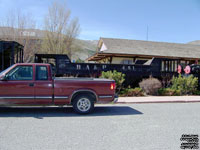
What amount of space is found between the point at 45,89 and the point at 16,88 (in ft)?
3.27

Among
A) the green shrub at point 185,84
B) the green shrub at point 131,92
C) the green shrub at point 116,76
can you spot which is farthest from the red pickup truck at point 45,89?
the green shrub at point 185,84

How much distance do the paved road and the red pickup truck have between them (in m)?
0.53

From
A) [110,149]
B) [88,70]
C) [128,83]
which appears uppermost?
[88,70]

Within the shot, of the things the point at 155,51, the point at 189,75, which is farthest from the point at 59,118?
the point at 155,51

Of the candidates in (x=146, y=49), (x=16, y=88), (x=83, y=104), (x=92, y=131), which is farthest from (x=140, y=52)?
(x=92, y=131)

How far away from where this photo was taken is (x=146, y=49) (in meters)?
25.0

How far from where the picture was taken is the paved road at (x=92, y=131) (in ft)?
14.5

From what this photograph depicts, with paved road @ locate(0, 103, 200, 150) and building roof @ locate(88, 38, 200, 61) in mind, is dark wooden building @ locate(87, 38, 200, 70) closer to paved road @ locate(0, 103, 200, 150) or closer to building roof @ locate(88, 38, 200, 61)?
building roof @ locate(88, 38, 200, 61)

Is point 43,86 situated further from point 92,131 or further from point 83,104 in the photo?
point 92,131

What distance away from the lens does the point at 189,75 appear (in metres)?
15.5

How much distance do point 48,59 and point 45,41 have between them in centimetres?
1141

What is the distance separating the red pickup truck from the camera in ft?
23.1

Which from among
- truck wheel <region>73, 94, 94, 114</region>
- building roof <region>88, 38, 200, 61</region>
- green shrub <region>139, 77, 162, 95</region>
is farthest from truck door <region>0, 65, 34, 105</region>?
building roof <region>88, 38, 200, 61</region>

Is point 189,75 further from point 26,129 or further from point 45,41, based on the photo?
point 45,41
